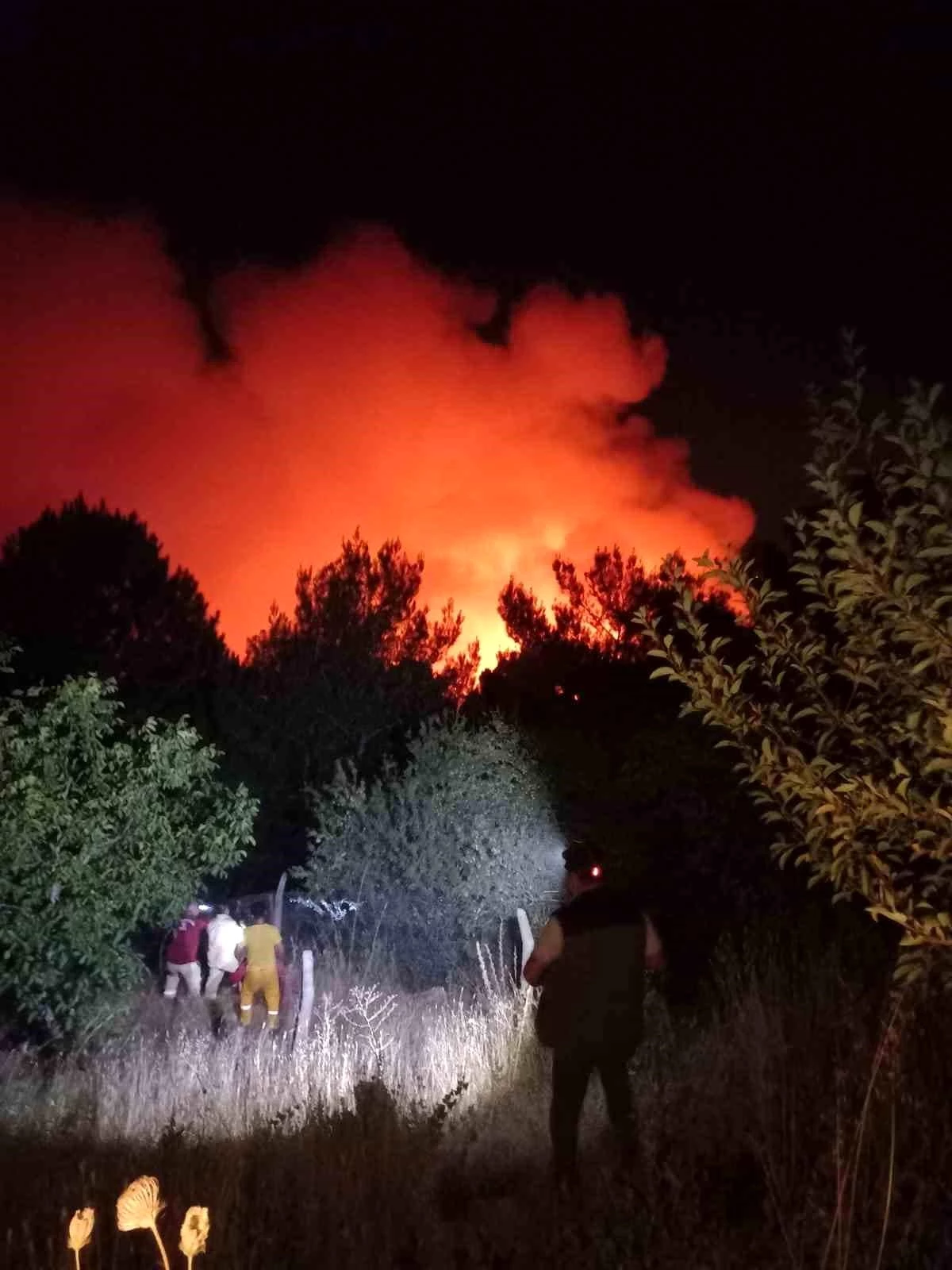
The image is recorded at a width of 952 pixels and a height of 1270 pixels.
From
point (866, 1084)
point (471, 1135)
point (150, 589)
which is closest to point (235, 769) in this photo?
point (150, 589)

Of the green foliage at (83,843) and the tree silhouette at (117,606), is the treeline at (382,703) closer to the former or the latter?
the tree silhouette at (117,606)

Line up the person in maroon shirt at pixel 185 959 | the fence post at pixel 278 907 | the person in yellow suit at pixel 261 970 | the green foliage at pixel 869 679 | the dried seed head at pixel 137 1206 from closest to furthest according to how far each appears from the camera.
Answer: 1. the dried seed head at pixel 137 1206
2. the green foliage at pixel 869 679
3. the person in yellow suit at pixel 261 970
4. the person in maroon shirt at pixel 185 959
5. the fence post at pixel 278 907

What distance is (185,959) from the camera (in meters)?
13.7

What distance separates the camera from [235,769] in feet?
79.6

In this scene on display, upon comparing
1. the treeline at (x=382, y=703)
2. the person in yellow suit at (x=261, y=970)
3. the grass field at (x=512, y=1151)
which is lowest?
the grass field at (x=512, y=1151)

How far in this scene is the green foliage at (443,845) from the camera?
52.0 ft

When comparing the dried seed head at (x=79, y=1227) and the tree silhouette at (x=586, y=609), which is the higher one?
the tree silhouette at (x=586, y=609)

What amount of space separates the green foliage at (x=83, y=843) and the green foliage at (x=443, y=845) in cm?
648

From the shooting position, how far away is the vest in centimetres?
549

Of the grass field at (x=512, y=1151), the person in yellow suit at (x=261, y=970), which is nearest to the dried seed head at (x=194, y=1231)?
the grass field at (x=512, y=1151)

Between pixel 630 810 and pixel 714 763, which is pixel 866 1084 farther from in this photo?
pixel 630 810

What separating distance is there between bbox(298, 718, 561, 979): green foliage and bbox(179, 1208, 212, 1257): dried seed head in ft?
42.3

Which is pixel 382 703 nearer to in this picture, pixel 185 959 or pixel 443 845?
pixel 443 845

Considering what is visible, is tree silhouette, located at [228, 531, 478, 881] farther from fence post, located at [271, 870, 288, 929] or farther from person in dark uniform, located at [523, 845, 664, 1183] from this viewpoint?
person in dark uniform, located at [523, 845, 664, 1183]
